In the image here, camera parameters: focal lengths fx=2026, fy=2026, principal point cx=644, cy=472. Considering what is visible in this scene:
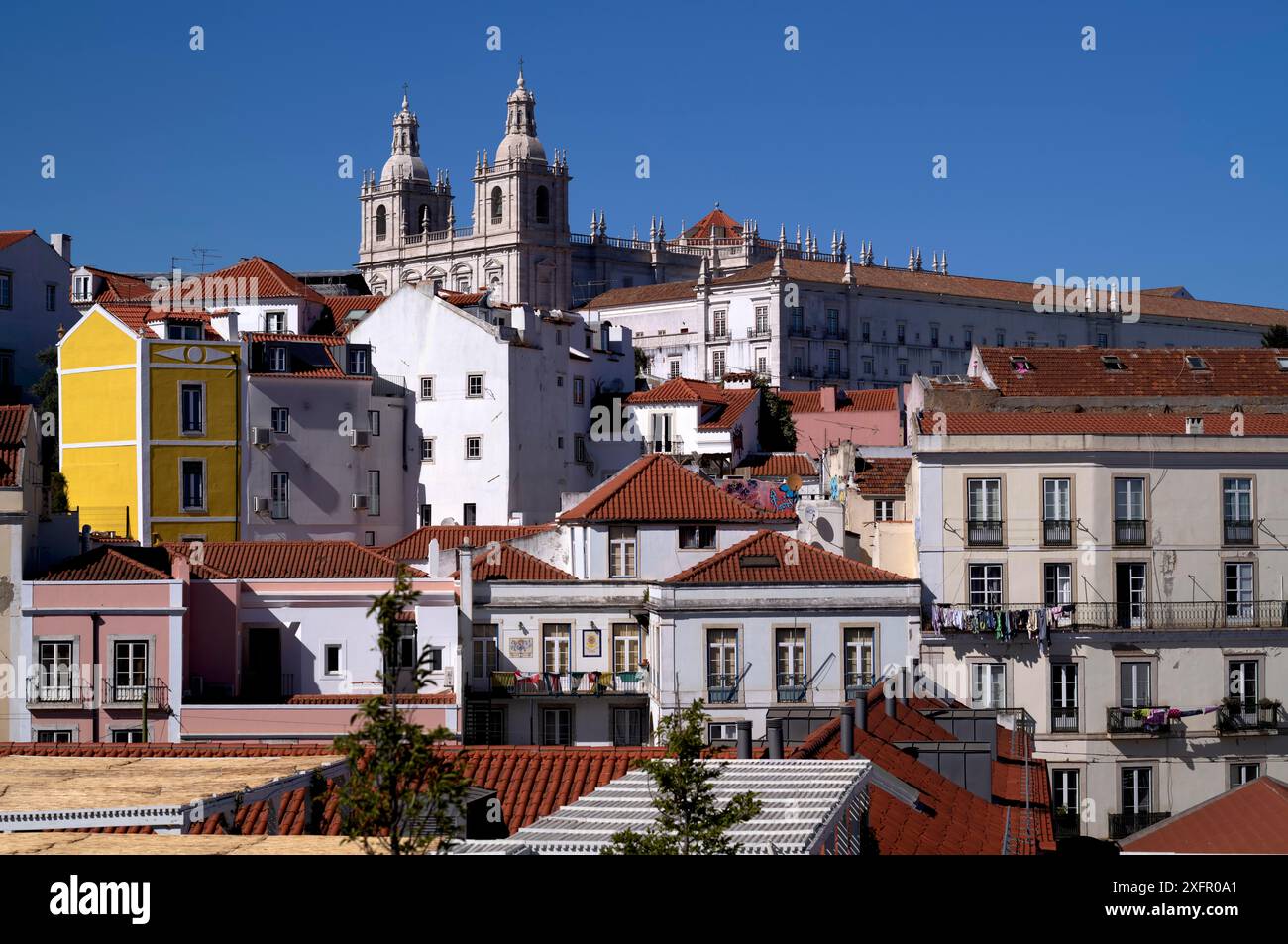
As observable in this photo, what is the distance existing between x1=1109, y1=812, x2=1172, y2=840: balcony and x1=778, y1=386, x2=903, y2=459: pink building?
206ft

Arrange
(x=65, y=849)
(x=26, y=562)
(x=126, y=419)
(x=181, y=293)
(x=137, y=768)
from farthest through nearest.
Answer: (x=181, y=293)
(x=126, y=419)
(x=26, y=562)
(x=137, y=768)
(x=65, y=849)

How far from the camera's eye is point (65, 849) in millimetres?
14492

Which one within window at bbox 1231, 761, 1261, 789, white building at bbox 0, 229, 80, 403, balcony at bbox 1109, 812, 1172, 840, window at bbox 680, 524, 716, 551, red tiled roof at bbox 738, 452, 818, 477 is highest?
white building at bbox 0, 229, 80, 403

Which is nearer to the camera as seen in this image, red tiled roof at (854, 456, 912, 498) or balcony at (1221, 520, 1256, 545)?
balcony at (1221, 520, 1256, 545)

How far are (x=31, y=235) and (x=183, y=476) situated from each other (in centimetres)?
2879

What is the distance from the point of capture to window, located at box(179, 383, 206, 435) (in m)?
67.0

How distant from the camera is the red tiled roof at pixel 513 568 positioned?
47.7 metres

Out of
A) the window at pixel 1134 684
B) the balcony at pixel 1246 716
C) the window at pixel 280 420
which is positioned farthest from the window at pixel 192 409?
the balcony at pixel 1246 716

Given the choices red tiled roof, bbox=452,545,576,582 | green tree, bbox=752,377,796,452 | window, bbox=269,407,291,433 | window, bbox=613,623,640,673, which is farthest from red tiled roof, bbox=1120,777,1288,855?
green tree, bbox=752,377,796,452

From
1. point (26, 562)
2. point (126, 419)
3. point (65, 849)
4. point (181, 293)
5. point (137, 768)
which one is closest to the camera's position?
point (65, 849)

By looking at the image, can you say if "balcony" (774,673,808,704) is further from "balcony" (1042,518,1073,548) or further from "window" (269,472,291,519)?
"window" (269,472,291,519)

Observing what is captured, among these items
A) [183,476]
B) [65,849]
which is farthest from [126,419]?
A: [65,849]

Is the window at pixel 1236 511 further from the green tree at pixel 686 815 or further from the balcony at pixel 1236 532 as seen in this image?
the green tree at pixel 686 815

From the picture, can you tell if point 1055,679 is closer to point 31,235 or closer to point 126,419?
point 126,419
